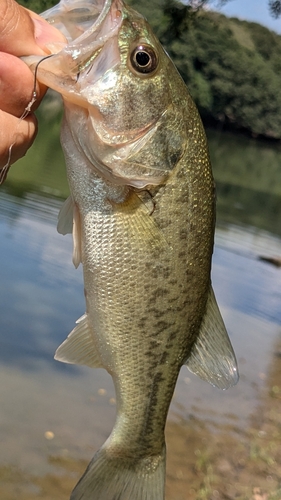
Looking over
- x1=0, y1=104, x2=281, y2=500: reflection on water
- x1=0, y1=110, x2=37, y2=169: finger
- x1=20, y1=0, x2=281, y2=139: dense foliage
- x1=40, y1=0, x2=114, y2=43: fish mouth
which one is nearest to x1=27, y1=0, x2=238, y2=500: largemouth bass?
x1=40, y1=0, x2=114, y2=43: fish mouth

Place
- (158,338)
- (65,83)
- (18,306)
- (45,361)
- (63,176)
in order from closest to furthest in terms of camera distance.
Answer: (65,83) → (158,338) → (45,361) → (18,306) → (63,176)

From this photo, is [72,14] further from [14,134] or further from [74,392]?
[74,392]

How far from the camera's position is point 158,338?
2.33m

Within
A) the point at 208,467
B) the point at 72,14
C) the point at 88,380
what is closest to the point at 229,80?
the point at 88,380

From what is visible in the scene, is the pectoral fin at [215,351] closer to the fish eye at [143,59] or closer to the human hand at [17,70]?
the fish eye at [143,59]

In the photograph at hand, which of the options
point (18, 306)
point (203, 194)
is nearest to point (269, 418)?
point (18, 306)

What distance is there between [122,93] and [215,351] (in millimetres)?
1163

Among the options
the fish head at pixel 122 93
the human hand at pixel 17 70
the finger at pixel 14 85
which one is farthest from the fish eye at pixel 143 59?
the finger at pixel 14 85

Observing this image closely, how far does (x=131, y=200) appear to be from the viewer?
210 centimetres

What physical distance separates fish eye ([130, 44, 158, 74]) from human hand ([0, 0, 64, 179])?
0.94 feet

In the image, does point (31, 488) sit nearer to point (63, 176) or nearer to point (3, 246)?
point (3, 246)

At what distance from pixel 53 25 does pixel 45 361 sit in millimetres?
5301

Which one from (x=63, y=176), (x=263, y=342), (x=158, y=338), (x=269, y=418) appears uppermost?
(x=158, y=338)

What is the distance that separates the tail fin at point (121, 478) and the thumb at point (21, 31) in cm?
169
